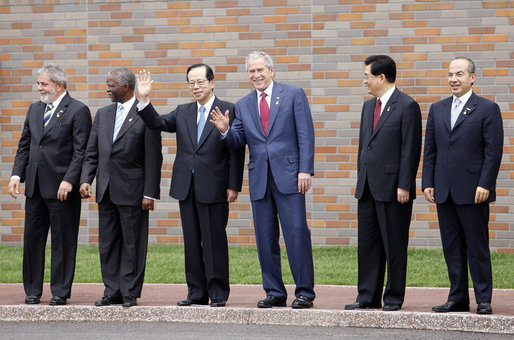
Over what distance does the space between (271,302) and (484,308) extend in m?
1.78

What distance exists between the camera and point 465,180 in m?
7.36

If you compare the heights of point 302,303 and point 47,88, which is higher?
point 47,88

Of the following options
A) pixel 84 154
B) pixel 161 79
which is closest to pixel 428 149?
pixel 84 154

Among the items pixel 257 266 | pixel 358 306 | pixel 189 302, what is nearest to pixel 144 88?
pixel 189 302

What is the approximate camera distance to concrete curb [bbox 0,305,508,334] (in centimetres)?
707

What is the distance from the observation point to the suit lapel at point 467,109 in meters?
7.39

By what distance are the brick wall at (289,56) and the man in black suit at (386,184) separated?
409 cm

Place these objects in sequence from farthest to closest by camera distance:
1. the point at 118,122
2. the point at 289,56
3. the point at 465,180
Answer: the point at 289,56, the point at 118,122, the point at 465,180

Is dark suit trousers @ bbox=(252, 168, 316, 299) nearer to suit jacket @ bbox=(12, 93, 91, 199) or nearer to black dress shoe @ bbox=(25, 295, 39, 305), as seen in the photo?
suit jacket @ bbox=(12, 93, 91, 199)

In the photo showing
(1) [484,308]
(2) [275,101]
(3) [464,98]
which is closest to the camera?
(1) [484,308]

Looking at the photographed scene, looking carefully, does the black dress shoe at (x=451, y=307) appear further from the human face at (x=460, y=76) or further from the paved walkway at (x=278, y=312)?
the human face at (x=460, y=76)

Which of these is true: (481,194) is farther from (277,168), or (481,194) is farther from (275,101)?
(275,101)

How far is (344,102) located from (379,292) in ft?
15.0

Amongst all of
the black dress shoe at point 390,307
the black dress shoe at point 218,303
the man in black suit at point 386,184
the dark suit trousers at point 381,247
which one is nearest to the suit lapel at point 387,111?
the man in black suit at point 386,184
